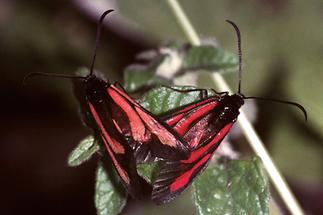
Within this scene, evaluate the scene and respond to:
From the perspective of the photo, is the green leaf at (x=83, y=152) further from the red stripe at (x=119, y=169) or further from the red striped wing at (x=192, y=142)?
the red striped wing at (x=192, y=142)

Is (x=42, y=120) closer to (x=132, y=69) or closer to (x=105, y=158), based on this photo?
(x=132, y=69)

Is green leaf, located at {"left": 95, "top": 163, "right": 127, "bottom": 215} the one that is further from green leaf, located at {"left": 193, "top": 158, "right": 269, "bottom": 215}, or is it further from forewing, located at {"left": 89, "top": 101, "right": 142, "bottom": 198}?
green leaf, located at {"left": 193, "top": 158, "right": 269, "bottom": 215}

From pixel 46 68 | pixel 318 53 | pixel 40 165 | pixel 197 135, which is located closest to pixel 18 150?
pixel 40 165

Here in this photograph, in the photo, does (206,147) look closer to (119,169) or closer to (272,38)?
(119,169)

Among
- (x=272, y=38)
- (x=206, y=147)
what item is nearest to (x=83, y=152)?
(x=206, y=147)

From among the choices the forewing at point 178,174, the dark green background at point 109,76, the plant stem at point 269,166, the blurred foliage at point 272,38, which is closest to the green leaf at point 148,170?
the forewing at point 178,174

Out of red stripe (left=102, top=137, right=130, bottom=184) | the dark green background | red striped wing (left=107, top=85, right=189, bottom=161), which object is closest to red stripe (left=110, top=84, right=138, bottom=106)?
red striped wing (left=107, top=85, right=189, bottom=161)
